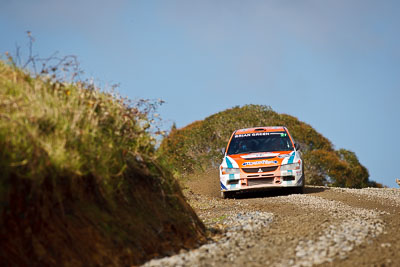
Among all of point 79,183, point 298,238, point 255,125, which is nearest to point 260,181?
point 298,238

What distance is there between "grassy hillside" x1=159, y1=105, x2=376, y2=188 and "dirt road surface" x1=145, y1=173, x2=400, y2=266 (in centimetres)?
1257

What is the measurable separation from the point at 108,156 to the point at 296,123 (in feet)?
72.9

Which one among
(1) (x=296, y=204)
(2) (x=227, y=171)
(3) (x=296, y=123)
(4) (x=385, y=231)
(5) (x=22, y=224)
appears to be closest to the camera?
(5) (x=22, y=224)

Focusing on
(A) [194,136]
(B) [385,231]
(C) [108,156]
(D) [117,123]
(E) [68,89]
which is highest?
(A) [194,136]

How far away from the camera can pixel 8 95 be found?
588 centimetres

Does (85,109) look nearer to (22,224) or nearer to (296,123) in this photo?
(22,224)

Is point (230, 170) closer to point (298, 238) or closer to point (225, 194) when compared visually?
point (225, 194)

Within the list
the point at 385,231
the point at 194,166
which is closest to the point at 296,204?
the point at 385,231

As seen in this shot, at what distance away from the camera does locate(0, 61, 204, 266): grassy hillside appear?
5.07m

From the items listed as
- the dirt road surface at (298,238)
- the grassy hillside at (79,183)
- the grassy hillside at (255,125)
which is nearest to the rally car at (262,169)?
the dirt road surface at (298,238)

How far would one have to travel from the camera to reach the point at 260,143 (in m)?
15.4

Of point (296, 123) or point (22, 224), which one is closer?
point (22, 224)

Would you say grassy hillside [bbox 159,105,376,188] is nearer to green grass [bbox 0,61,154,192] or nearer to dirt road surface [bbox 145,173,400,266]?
dirt road surface [bbox 145,173,400,266]

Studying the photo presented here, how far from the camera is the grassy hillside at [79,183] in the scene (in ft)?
16.6
